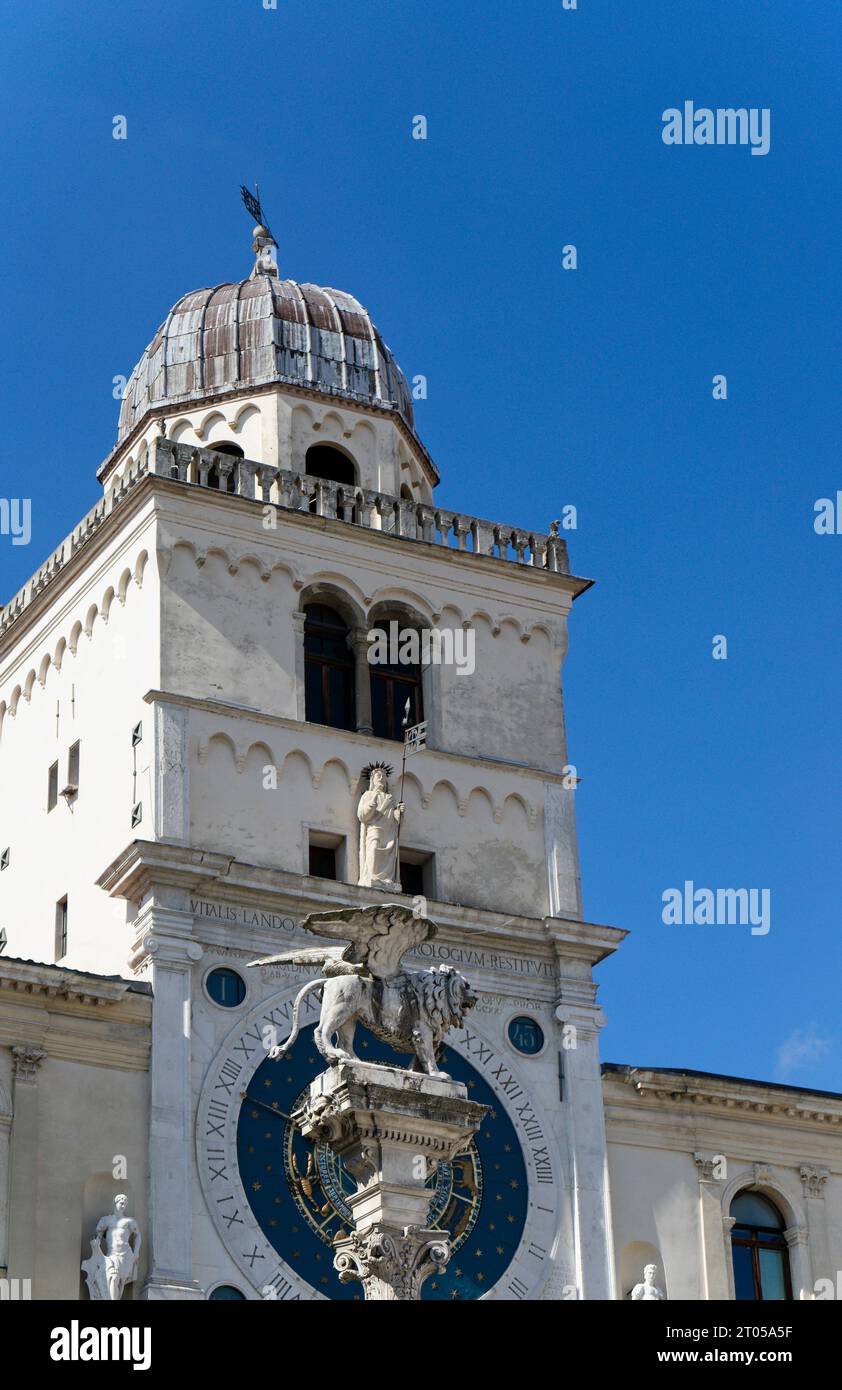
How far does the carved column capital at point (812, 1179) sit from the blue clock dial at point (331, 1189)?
5457 mm

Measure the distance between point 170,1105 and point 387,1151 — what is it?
15.7 meters

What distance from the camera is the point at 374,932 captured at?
21.9 metres

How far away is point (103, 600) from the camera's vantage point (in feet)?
138

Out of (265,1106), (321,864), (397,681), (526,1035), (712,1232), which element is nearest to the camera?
(265,1106)

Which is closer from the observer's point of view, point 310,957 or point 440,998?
point 440,998

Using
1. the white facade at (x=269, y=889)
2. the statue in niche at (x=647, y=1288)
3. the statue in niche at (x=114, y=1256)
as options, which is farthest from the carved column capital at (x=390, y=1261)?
the statue in niche at (x=647, y=1288)

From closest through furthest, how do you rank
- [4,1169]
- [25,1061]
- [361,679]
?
[4,1169]
[25,1061]
[361,679]

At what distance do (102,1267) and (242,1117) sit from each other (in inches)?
133

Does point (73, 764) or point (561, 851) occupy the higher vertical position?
point (73, 764)

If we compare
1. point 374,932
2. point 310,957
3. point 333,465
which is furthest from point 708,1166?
point 374,932

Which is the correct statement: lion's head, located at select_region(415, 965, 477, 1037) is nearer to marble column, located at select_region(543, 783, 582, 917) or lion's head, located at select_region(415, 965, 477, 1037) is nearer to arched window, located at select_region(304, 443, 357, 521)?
marble column, located at select_region(543, 783, 582, 917)

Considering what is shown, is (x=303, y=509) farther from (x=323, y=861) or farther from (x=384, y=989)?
(x=384, y=989)
